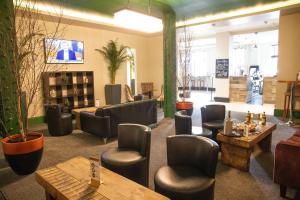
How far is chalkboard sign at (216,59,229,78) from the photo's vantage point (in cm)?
858

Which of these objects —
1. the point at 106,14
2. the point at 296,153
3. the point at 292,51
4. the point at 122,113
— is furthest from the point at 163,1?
the point at 296,153

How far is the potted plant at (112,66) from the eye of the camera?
24.1 feet

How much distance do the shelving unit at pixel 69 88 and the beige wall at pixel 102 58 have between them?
28cm

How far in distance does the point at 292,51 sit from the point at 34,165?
6.66 metres

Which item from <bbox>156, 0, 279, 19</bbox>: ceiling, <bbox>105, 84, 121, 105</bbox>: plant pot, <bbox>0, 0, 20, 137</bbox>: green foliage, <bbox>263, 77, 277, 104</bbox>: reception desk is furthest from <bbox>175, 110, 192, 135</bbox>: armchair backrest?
<bbox>263, 77, 277, 104</bbox>: reception desk

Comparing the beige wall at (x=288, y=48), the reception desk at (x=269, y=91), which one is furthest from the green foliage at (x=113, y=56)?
the reception desk at (x=269, y=91)

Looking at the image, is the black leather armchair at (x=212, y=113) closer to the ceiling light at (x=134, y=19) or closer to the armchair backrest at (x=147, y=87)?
the ceiling light at (x=134, y=19)

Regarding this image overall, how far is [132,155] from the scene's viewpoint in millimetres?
2309

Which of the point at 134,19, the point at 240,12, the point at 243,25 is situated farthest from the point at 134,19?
the point at 243,25

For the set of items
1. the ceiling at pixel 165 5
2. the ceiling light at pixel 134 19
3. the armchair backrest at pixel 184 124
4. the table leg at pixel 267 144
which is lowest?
the table leg at pixel 267 144

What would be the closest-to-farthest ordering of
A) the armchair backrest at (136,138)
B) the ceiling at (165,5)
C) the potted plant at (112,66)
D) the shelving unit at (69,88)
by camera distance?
the armchair backrest at (136,138), the ceiling at (165,5), the shelving unit at (69,88), the potted plant at (112,66)

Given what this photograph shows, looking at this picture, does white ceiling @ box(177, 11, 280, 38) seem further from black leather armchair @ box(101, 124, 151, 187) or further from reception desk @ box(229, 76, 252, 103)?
black leather armchair @ box(101, 124, 151, 187)

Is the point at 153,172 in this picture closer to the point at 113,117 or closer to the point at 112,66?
the point at 113,117

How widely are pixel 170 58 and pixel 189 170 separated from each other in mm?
4458
